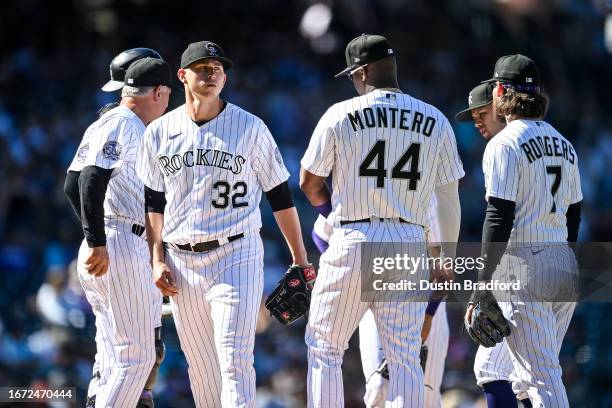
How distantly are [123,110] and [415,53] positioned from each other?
7.59 meters

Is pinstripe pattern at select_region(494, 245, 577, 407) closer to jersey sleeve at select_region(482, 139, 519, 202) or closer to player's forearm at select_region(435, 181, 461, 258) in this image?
jersey sleeve at select_region(482, 139, 519, 202)

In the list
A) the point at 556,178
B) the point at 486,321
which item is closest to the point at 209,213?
the point at 486,321

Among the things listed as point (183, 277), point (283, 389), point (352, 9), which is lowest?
point (283, 389)

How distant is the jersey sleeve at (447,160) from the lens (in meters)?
4.86

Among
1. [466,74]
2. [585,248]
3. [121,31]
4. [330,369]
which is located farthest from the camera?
[121,31]

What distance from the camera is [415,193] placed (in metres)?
4.79

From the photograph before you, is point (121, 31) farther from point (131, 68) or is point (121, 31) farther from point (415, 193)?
point (415, 193)

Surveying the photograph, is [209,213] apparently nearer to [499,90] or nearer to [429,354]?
[499,90]

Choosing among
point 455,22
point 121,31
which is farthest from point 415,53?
point 121,31

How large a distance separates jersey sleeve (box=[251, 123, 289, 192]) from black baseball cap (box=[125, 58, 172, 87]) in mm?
703

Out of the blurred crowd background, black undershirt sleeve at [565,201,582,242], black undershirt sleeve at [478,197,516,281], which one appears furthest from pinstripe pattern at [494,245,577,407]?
the blurred crowd background

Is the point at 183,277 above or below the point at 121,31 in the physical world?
below

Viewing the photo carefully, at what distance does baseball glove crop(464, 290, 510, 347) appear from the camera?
184 inches

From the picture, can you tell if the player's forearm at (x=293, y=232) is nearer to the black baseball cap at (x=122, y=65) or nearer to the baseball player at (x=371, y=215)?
the baseball player at (x=371, y=215)
